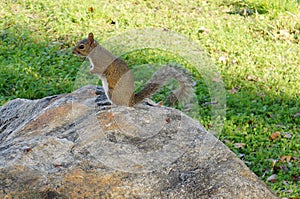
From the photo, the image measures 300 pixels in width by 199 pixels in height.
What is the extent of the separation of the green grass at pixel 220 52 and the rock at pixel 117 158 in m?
1.37

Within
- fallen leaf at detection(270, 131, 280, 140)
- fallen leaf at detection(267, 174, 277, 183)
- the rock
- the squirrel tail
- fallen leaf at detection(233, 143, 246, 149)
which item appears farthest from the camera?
fallen leaf at detection(270, 131, 280, 140)

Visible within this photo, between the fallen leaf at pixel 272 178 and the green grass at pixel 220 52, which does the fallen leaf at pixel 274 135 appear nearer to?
the green grass at pixel 220 52

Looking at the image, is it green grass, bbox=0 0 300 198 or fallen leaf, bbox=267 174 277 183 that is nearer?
fallen leaf, bbox=267 174 277 183

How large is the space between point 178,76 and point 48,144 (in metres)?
0.91

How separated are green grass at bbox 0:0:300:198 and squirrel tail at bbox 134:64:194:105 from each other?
1259mm

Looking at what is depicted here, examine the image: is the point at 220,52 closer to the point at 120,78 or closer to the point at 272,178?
the point at 272,178

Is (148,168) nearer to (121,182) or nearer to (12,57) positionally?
(121,182)

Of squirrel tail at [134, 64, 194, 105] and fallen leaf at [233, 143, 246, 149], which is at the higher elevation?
squirrel tail at [134, 64, 194, 105]

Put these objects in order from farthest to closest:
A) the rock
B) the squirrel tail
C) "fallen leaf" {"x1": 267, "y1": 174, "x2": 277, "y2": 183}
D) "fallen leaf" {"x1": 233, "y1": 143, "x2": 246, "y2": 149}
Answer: "fallen leaf" {"x1": 233, "y1": 143, "x2": 246, "y2": 149} < "fallen leaf" {"x1": 267, "y1": 174, "x2": 277, "y2": 183} < the squirrel tail < the rock

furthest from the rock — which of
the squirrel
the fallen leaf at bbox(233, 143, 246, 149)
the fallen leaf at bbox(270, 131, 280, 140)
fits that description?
the fallen leaf at bbox(270, 131, 280, 140)

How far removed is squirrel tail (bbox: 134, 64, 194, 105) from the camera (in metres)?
3.17

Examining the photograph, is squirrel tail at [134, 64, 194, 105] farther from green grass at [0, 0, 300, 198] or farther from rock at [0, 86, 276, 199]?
green grass at [0, 0, 300, 198]

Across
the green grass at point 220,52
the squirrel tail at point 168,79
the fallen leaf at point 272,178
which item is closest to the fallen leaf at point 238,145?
the green grass at point 220,52

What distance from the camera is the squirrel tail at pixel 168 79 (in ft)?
10.4
